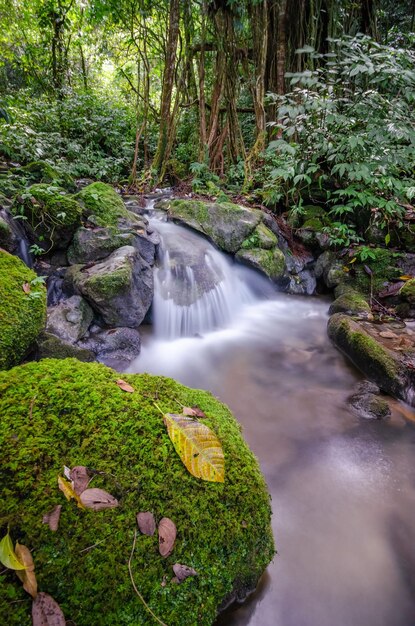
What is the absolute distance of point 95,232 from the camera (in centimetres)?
450

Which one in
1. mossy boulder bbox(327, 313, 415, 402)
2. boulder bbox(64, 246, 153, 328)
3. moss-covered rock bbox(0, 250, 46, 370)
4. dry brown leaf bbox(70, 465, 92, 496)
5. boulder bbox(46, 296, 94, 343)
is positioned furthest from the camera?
boulder bbox(64, 246, 153, 328)

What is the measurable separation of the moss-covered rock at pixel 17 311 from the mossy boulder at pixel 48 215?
4.97 ft

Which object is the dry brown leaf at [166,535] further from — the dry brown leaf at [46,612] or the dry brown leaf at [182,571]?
the dry brown leaf at [46,612]

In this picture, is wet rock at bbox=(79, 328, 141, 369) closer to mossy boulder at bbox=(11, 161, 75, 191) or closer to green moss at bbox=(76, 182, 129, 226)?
green moss at bbox=(76, 182, 129, 226)

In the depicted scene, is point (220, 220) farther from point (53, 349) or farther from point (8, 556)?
point (8, 556)

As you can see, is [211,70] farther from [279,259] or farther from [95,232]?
[95,232]

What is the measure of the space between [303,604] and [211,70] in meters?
11.1

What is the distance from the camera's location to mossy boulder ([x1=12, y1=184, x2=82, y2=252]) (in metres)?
4.01

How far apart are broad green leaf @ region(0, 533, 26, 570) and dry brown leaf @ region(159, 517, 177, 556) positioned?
463 mm

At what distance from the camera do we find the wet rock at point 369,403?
3039 mm

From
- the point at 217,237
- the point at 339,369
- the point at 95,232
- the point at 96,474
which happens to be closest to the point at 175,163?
the point at 217,237

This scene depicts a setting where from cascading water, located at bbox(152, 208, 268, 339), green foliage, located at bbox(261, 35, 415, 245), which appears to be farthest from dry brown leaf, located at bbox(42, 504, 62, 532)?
green foliage, located at bbox(261, 35, 415, 245)

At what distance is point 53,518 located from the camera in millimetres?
→ 1187

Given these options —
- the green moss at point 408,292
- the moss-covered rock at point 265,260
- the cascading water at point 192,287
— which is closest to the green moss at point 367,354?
the green moss at point 408,292
